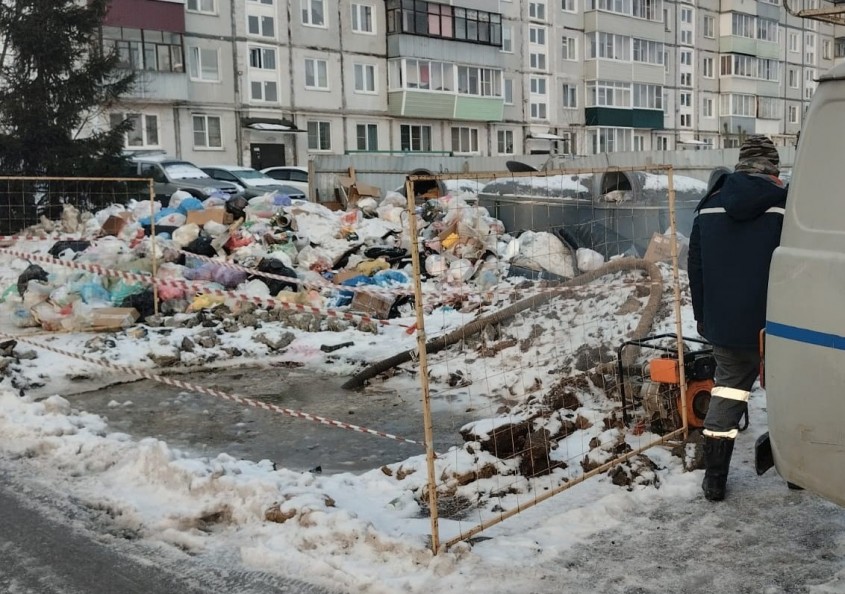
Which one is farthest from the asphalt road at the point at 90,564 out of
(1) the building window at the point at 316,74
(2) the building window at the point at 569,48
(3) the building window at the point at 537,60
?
(2) the building window at the point at 569,48

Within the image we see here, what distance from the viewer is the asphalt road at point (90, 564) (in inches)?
165

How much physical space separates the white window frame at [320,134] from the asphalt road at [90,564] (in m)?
34.6

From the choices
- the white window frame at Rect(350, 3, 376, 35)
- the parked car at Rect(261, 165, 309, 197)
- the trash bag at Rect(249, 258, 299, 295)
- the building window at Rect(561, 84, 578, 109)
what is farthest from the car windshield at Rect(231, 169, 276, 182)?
the building window at Rect(561, 84, 578, 109)

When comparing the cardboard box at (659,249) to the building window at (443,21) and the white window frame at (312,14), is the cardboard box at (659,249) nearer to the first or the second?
the white window frame at (312,14)

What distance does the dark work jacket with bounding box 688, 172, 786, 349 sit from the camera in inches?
184

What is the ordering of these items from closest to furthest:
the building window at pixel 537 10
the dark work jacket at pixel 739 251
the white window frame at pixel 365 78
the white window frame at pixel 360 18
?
the dark work jacket at pixel 739 251 < the white window frame at pixel 360 18 < the white window frame at pixel 365 78 < the building window at pixel 537 10

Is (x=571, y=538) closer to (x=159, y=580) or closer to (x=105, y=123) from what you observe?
(x=159, y=580)

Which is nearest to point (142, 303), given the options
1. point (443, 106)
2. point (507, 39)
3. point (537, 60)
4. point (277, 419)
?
point (277, 419)

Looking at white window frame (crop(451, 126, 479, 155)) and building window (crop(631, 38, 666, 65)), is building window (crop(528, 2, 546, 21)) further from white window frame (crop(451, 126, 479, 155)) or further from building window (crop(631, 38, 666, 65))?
white window frame (crop(451, 126, 479, 155))

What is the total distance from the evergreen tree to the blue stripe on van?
21.7 meters

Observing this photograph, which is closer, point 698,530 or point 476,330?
point 698,530

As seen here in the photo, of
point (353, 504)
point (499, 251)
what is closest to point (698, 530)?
point (353, 504)

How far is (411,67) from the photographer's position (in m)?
41.0

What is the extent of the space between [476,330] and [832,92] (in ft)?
18.1
